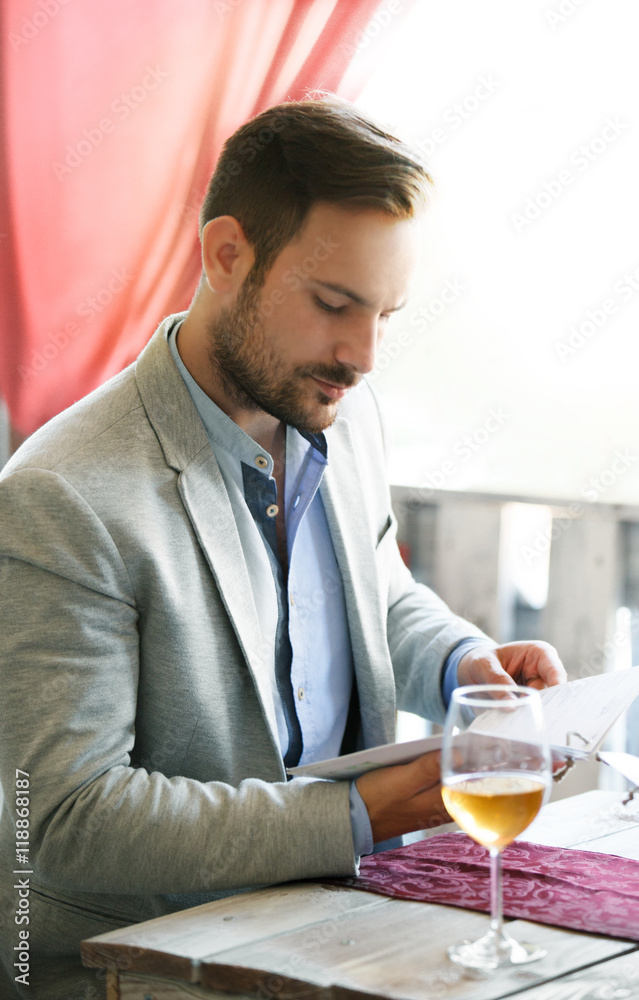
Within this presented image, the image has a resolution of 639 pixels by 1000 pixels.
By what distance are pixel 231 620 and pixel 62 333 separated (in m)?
0.92

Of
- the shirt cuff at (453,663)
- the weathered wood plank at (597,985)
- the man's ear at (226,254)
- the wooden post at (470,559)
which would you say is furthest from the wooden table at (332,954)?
the wooden post at (470,559)

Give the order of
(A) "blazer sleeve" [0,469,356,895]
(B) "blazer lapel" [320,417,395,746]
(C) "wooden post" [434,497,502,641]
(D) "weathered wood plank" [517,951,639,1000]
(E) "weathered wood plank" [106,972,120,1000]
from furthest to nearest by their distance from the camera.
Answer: (C) "wooden post" [434,497,502,641], (B) "blazer lapel" [320,417,395,746], (A) "blazer sleeve" [0,469,356,895], (E) "weathered wood plank" [106,972,120,1000], (D) "weathered wood plank" [517,951,639,1000]

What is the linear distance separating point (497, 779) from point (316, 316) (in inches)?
26.6

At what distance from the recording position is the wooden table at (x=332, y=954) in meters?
0.72

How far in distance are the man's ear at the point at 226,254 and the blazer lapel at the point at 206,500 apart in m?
0.13

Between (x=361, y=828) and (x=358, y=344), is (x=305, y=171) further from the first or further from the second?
(x=361, y=828)

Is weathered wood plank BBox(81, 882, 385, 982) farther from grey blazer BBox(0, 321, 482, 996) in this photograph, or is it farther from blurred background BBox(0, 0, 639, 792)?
blurred background BBox(0, 0, 639, 792)

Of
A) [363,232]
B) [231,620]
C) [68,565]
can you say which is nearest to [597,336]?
[363,232]

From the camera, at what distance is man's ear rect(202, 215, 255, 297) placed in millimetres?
1275

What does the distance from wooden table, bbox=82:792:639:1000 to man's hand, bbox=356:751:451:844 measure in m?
0.08

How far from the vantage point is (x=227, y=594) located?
46.3 inches

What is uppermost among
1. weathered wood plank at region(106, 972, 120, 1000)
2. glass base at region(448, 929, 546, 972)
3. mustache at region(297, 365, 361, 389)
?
mustache at region(297, 365, 361, 389)

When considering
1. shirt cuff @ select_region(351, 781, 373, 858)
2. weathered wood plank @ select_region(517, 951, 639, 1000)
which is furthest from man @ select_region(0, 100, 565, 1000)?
weathered wood plank @ select_region(517, 951, 639, 1000)

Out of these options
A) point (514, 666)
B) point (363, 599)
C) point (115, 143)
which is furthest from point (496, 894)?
point (115, 143)
